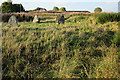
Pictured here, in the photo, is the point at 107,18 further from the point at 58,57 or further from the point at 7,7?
the point at 7,7

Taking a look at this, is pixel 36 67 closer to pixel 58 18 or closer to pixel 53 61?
pixel 53 61

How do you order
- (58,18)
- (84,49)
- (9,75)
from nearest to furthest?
(9,75), (84,49), (58,18)

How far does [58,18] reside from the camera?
11602mm

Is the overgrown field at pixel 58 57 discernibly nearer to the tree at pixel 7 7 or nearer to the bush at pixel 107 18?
the bush at pixel 107 18

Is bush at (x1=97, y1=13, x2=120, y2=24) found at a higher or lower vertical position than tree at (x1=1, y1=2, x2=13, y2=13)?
lower

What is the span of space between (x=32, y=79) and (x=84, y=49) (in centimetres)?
266

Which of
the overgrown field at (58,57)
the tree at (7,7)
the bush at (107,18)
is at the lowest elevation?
the overgrown field at (58,57)

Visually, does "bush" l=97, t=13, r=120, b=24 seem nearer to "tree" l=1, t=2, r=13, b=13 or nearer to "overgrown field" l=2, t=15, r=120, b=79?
"overgrown field" l=2, t=15, r=120, b=79

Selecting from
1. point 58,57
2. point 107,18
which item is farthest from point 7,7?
point 58,57

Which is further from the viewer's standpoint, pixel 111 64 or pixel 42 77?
pixel 42 77

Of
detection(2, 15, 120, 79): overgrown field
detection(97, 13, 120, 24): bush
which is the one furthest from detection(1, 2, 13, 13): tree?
detection(2, 15, 120, 79): overgrown field

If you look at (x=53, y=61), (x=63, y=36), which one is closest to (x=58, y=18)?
(x=63, y=36)

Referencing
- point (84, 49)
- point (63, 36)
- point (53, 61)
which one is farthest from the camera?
point (63, 36)

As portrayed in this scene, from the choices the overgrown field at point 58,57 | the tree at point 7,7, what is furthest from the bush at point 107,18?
the tree at point 7,7
